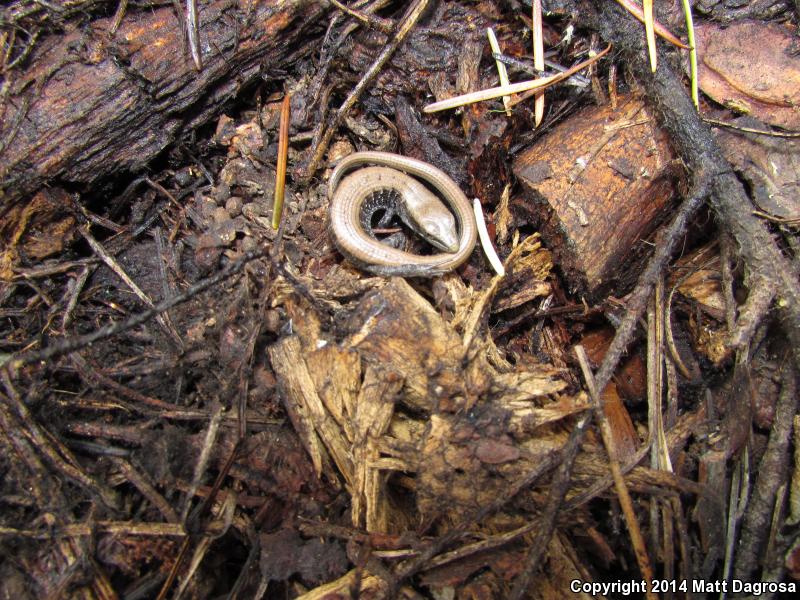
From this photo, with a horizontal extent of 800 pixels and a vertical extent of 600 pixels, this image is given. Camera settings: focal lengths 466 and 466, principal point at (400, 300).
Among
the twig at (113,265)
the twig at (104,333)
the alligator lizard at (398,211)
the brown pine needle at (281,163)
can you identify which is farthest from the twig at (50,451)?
the alligator lizard at (398,211)

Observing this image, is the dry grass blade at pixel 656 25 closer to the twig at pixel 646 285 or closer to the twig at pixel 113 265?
the twig at pixel 646 285

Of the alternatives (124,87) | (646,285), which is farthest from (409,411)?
(124,87)

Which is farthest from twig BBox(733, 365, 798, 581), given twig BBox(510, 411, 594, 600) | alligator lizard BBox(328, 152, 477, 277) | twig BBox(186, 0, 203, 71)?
twig BBox(186, 0, 203, 71)

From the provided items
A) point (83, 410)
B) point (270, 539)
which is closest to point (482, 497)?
point (270, 539)

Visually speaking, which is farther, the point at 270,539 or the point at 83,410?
the point at 83,410

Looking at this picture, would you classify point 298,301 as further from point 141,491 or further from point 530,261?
point 530,261

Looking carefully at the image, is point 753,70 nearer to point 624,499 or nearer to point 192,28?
point 624,499
